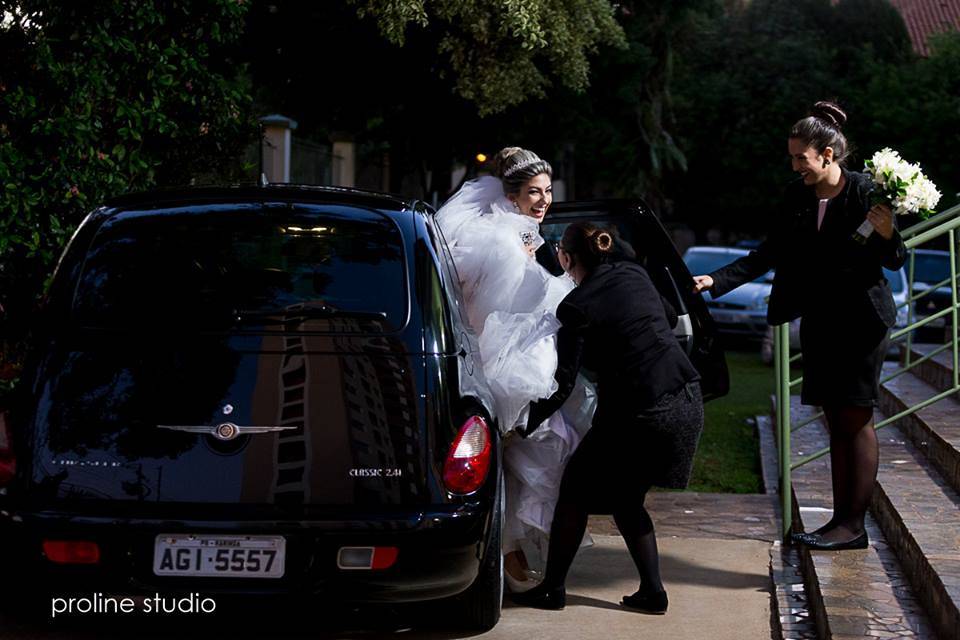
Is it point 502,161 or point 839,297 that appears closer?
point 839,297

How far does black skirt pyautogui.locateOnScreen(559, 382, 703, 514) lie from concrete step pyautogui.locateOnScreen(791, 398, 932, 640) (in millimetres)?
706

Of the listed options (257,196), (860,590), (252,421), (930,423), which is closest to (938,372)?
(930,423)

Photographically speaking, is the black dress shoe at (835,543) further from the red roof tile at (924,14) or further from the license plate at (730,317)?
the red roof tile at (924,14)

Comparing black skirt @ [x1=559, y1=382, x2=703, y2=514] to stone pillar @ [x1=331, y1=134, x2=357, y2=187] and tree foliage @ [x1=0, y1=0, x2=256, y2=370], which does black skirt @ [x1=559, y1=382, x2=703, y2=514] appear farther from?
stone pillar @ [x1=331, y1=134, x2=357, y2=187]

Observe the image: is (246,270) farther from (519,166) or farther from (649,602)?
(649,602)

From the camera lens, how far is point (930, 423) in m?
8.25

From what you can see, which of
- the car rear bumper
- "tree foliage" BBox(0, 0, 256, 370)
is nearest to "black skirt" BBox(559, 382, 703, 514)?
the car rear bumper

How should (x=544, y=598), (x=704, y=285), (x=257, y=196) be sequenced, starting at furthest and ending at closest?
(x=704, y=285) < (x=544, y=598) < (x=257, y=196)

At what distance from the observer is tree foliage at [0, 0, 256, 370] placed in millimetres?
8656

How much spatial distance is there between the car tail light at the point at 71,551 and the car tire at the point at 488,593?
1325mm

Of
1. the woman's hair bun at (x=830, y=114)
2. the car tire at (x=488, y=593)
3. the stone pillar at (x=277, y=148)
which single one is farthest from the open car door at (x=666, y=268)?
the stone pillar at (x=277, y=148)

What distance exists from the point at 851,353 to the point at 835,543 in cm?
81

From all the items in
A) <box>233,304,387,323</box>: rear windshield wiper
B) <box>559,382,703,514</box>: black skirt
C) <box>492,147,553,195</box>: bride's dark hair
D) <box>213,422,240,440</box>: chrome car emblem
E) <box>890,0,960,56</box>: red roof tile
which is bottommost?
<box>559,382,703,514</box>: black skirt

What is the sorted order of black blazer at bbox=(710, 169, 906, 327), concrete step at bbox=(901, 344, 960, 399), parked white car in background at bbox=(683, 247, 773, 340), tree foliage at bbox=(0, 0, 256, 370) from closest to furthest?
black blazer at bbox=(710, 169, 906, 327) < tree foliage at bbox=(0, 0, 256, 370) < concrete step at bbox=(901, 344, 960, 399) < parked white car in background at bbox=(683, 247, 773, 340)
